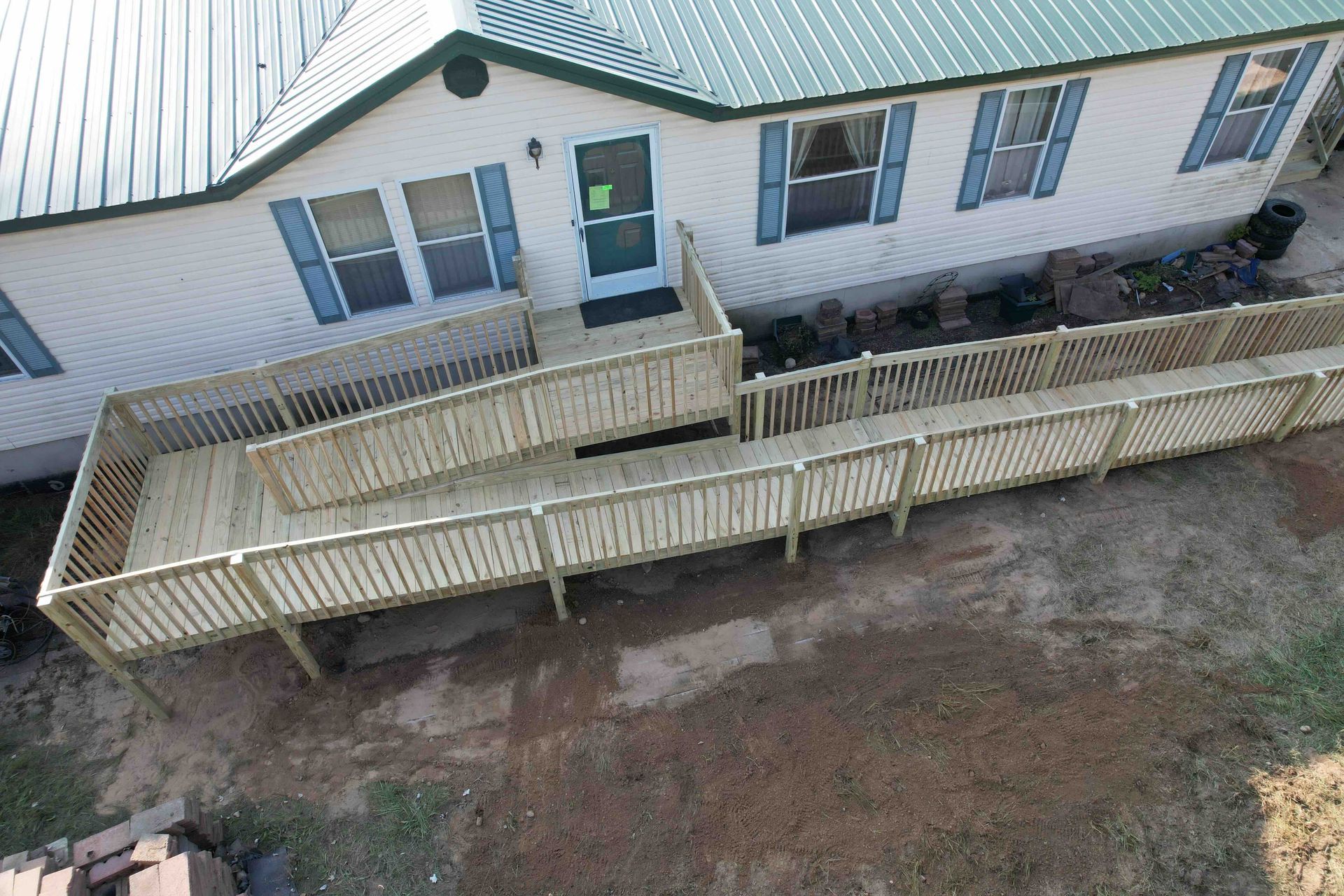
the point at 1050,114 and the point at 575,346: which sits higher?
the point at 1050,114

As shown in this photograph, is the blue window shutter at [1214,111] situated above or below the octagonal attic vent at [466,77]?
below

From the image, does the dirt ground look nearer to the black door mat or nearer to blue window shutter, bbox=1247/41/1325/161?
the black door mat

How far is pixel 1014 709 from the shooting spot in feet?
24.9

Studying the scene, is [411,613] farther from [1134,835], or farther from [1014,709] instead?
[1134,835]

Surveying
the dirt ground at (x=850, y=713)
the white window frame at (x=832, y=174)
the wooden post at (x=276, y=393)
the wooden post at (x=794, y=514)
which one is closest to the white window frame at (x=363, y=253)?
the wooden post at (x=276, y=393)

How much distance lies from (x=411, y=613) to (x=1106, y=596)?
7.23m

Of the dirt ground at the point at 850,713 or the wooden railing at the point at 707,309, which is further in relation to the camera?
the wooden railing at the point at 707,309

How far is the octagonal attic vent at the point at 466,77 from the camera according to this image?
812cm

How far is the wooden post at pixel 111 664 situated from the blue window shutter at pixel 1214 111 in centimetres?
1426

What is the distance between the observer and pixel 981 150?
34.6 feet

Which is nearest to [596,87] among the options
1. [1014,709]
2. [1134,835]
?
[1014,709]

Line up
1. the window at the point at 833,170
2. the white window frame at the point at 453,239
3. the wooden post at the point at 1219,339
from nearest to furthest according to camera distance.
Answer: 1. the white window frame at the point at 453,239
2. the wooden post at the point at 1219,339
3. the window at the point at 833,170

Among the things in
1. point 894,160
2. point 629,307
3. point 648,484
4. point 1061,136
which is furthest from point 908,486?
point 1061,136

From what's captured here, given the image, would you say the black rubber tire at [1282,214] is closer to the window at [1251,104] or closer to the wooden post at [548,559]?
the window at [1251,104]
